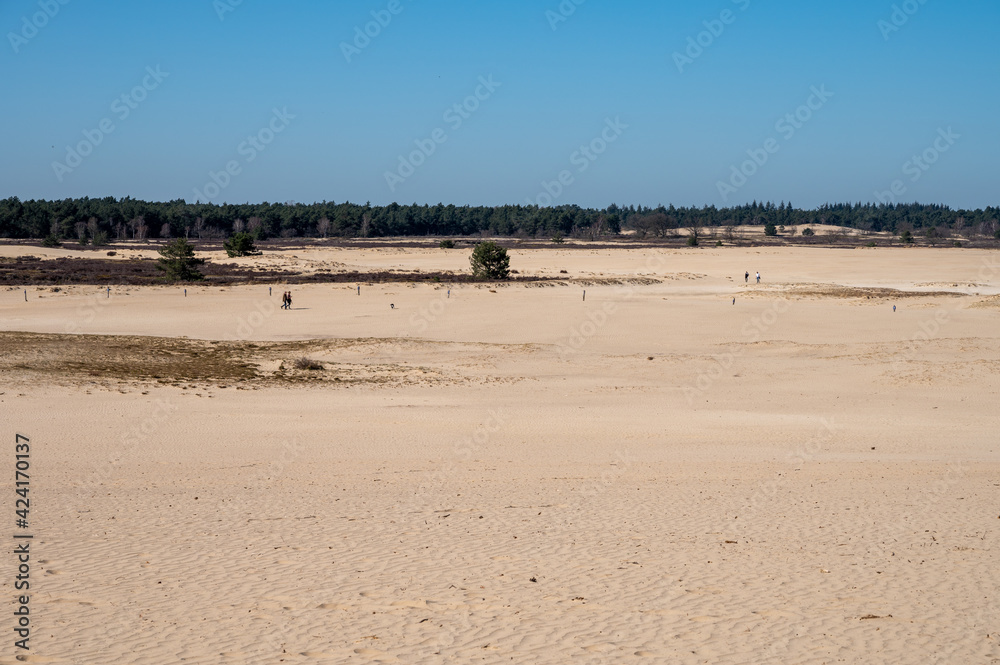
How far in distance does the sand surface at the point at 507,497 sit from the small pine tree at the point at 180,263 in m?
22.1

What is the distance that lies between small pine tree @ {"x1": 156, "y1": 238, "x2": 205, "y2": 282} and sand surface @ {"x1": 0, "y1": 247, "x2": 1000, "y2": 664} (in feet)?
72.5

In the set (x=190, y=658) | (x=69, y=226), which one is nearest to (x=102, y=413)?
(x=190, y=658)

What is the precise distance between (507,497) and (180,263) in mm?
48298

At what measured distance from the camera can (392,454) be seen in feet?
51.3

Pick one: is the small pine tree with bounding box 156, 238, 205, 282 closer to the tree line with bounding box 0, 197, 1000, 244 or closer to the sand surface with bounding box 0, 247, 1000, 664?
the sand surface with bounding box 0, 247, 1000, 664

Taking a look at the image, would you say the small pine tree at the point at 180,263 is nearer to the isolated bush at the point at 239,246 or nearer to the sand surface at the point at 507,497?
the sand surface at the point at 507,497

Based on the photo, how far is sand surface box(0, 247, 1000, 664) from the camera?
7.73 meters

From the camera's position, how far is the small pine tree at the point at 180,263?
55.4 metres

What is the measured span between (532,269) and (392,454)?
59.2 m

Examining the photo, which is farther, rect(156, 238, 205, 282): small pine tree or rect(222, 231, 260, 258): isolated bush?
rect(222, 231, 260, 258): isolated bush

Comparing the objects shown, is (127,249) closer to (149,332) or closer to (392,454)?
(149,332)

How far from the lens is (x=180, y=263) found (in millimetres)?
55344

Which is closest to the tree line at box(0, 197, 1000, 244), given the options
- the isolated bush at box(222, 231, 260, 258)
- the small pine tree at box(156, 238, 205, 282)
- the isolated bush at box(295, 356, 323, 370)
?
the isolated bush at box(222, 231, 260, 258)

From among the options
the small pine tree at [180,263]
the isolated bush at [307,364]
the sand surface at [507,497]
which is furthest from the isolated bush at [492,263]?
the isolated bush at [307,364]
